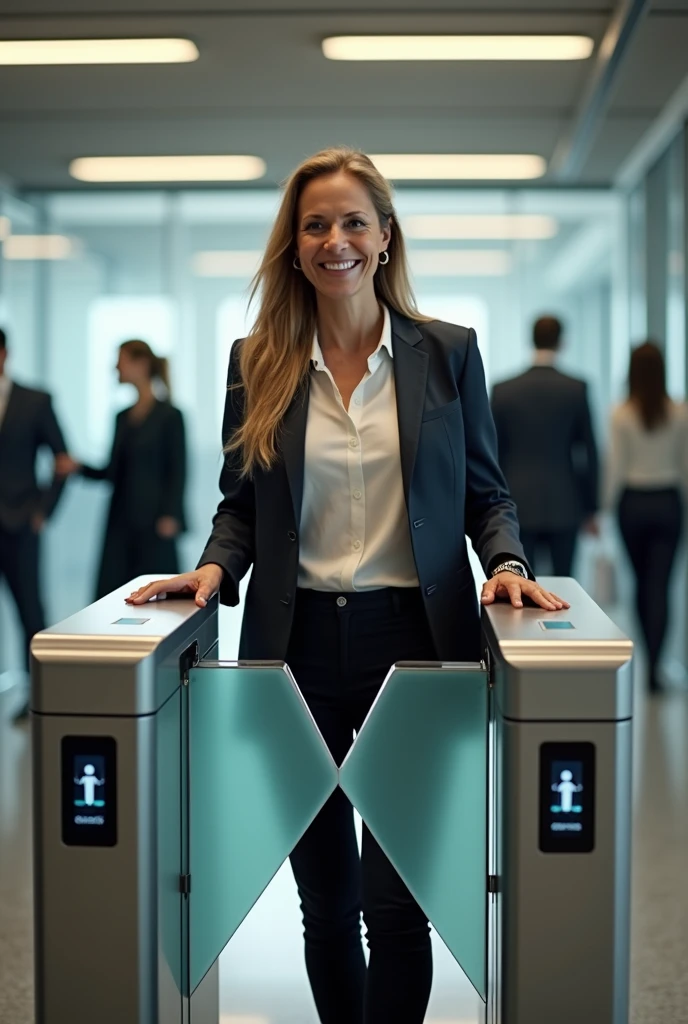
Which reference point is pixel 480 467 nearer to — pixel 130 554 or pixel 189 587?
pixel 189 587

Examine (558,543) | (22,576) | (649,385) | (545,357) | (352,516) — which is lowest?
(22,576)

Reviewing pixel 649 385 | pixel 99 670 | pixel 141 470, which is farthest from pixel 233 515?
pixel 649 385

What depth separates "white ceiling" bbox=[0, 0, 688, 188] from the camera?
4523 millimetres

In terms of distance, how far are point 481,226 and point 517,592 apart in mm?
6376

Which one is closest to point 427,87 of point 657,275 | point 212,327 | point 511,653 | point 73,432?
point 657,275

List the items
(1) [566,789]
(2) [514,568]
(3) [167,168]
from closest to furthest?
(1) [566,789]
(2) [514,568]
(3) [167,168]

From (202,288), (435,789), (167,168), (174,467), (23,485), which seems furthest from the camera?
(202,288)

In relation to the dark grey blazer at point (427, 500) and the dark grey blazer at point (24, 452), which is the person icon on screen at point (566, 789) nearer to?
the dark grey blazer at point (427, 500)

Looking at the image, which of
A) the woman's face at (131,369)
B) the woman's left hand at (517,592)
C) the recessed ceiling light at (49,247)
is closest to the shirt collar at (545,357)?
the woman's face at (131,369)

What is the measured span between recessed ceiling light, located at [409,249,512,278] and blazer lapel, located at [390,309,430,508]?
233 inches

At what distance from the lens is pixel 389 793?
1.87 meters

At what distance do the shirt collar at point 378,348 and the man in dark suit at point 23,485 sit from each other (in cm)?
351

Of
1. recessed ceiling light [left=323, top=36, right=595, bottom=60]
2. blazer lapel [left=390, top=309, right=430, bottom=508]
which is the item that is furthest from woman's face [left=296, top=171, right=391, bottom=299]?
recessed ceiling light [left=323, top=36, right=595, bottom=60]

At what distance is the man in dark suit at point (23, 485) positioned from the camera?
5484 millimetres
